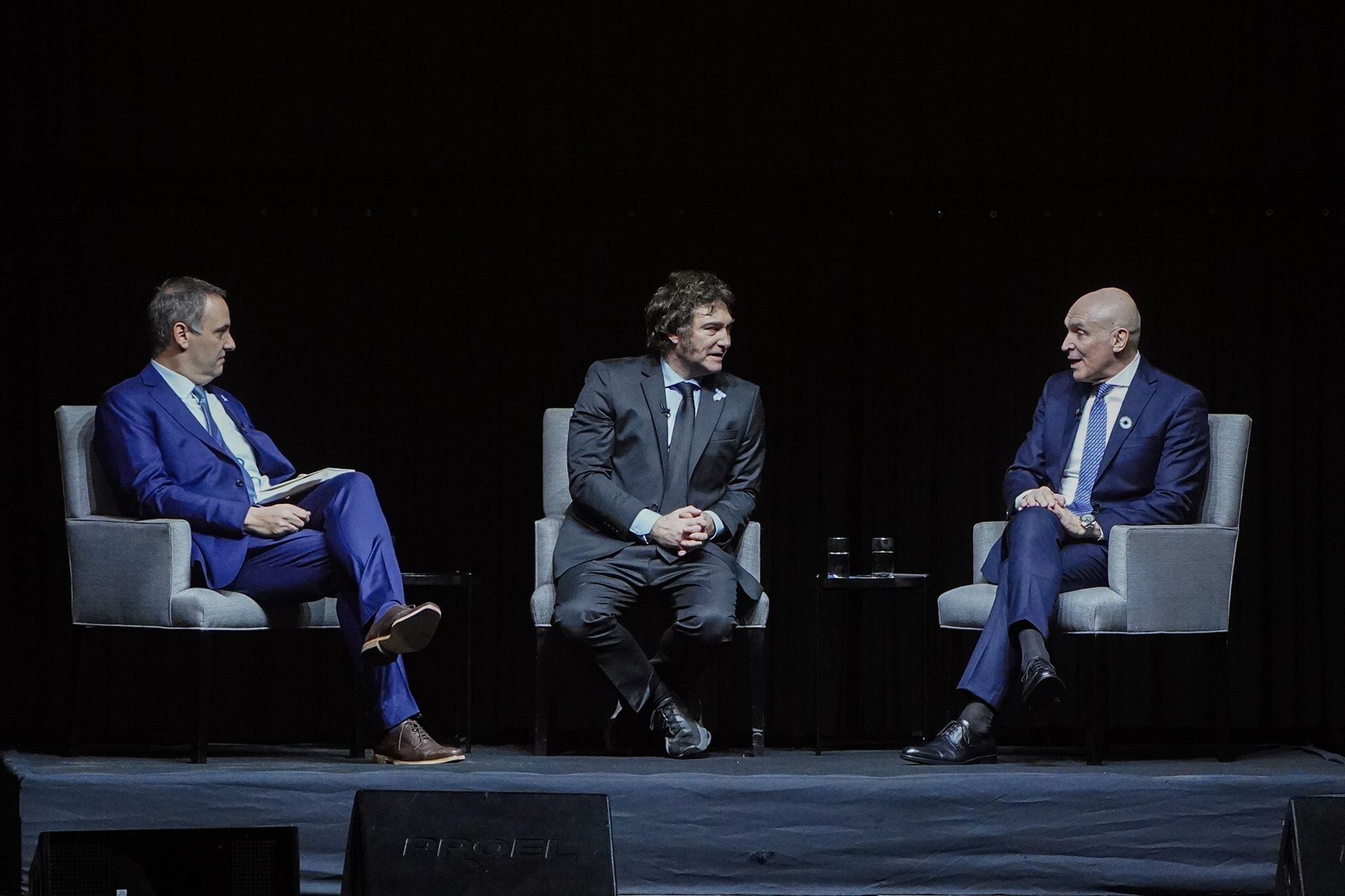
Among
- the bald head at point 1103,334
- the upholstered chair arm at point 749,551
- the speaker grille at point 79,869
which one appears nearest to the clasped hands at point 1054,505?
the bald head at point 1103,334

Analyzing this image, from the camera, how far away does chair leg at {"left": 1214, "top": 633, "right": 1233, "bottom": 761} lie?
12.8 feet

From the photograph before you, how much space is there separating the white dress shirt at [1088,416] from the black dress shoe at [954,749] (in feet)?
2.69

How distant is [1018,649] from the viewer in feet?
12.3

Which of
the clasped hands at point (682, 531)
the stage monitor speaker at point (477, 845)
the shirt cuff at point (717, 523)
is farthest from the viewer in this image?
the shirt cuff at point (717, 523)

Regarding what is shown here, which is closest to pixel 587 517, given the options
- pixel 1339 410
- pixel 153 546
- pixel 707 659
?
pixel 707 659

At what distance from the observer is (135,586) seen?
12.5 ft

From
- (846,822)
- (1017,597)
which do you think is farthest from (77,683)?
(1017,597)

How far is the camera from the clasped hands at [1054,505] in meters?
3.93

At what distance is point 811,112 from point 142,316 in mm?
2473

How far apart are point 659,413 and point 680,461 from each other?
0.15 meters

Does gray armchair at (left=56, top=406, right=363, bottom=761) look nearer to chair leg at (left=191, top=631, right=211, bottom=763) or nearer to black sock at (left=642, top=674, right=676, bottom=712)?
chair leg at (left=191, top=631, right=211, bottom=763)

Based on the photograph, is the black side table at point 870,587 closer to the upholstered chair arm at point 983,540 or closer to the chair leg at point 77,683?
the upholstered chair arm at point 983,540

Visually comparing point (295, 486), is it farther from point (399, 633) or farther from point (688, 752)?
point (688, 752)

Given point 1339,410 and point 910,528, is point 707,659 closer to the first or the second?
point 910,528
